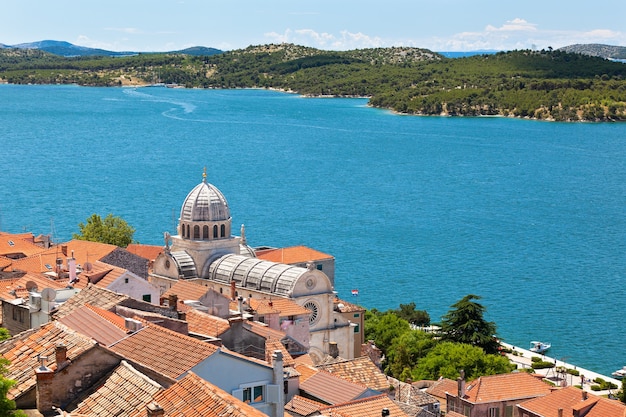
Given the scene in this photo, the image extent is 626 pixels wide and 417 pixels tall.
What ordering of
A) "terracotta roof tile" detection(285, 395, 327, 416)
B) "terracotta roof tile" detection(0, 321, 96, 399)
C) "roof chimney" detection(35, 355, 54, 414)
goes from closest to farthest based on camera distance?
"roof chimney" detection(35, 355, 54, 414), "terracotta roof tile" detection(0, 321, 96, 399), "terracotta roof tile" detection(285, 395, 327, 416)

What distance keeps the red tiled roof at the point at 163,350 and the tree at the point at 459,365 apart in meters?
22.9

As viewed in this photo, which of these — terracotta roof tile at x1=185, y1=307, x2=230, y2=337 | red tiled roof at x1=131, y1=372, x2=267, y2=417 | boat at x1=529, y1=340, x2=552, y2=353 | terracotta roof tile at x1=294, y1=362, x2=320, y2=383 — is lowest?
boat at x1=529, y1=340, x2=552, y2=353

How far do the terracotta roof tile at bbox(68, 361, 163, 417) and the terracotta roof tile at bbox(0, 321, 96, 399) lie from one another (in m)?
0.47

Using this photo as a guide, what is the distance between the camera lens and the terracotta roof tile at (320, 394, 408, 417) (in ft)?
60.6

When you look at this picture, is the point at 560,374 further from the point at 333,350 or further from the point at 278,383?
the point at 278,383

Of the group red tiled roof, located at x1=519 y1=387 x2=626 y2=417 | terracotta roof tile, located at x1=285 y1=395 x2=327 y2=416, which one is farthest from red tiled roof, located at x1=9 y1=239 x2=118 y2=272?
terracotta roof tile, located at x1=285 y1=395 x2=327 y2=416

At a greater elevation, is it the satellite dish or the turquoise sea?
the satellite dish

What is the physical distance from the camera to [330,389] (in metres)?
20.9

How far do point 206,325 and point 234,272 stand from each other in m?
18.5

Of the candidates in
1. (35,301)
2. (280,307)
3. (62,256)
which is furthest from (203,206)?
(35,301)

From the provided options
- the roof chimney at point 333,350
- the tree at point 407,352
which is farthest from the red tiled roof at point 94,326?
the tree at point 407,352

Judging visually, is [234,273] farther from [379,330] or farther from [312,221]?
[312,221]

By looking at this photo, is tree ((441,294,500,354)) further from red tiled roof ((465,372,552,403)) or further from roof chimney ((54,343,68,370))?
roof chimney ((54,343,68,370))

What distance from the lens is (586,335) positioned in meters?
51.2
